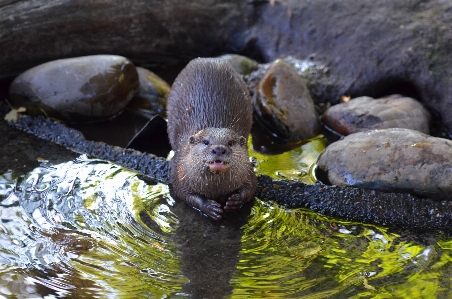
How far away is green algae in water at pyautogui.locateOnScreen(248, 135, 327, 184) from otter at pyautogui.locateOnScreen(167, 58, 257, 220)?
382 millimetres

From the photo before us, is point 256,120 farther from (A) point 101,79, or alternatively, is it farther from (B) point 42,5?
(B) point 42,5

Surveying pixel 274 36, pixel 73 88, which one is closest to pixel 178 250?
pixel 73 88

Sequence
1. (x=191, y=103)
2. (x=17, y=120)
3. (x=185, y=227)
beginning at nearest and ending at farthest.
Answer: (x=185, y=227)
(x=191, y=103)
(x=17, y=120)

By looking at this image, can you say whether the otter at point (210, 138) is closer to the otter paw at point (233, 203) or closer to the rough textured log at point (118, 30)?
the otter paw at point (233, 203)

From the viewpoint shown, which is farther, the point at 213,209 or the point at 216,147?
the point at 213,209

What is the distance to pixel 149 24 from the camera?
5.82 m

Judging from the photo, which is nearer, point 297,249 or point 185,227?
point 297,249

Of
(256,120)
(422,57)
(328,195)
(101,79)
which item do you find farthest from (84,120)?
(422,57)

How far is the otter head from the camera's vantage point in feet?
11.1

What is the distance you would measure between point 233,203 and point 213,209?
134mm

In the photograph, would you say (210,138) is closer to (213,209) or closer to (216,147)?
(216,147)

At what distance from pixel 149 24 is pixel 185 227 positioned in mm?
2900

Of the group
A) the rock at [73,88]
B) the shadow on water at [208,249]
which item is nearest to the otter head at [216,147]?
the shadow on water at [208,249]

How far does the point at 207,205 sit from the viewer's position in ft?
12.0
